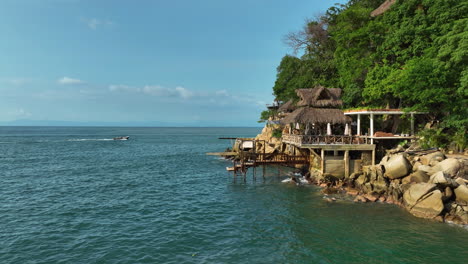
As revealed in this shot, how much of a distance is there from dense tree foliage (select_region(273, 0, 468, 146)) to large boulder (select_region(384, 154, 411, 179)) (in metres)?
5.95

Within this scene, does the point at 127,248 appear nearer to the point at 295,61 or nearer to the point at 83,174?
the point at 83,174

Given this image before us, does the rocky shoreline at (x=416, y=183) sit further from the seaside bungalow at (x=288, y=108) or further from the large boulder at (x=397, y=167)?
the seaside bungalow at (x=288, y=108)

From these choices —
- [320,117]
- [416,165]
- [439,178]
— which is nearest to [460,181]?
[439,178]

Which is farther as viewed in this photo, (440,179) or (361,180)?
(361,180)

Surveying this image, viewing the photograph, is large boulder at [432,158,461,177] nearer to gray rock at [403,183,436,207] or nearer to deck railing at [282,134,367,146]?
gray rock at [403,183,436,207]

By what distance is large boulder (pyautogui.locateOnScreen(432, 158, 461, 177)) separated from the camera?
19730mm

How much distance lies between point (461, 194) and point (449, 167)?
275 centimetres

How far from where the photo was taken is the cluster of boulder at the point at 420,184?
17.7 m

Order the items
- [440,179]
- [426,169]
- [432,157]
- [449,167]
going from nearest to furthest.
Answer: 1. [440,179]
2. [449,167]
3. [426,169]
4. [432,157]

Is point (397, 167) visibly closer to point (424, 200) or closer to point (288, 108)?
point (424, 200)

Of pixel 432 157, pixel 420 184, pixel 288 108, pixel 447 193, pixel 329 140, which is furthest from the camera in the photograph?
pixel 288 108

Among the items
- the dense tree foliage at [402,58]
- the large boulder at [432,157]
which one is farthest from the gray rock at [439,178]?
the dense tree foliage at [402,58]

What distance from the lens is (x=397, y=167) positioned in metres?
21.7

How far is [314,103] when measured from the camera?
3102 cm
